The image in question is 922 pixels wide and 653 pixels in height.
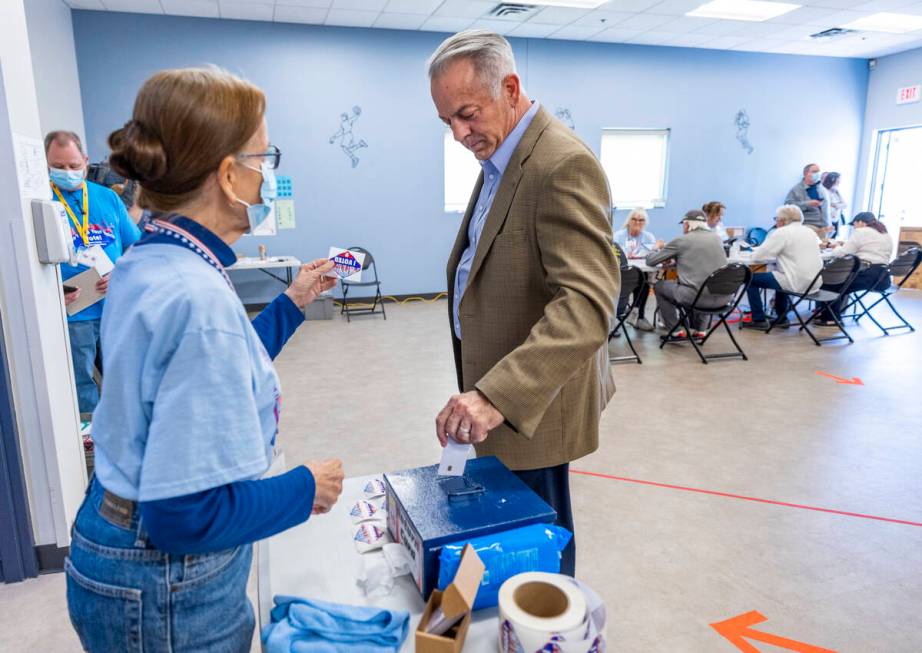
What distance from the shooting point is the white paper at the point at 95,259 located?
2.73 m

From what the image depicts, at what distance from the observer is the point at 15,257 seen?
1972 millimetres

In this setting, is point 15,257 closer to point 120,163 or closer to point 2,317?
point 2,317

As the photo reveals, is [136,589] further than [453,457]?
No

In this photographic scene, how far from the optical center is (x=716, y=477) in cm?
302

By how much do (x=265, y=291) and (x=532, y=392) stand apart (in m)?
6.62

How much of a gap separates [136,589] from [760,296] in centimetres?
678

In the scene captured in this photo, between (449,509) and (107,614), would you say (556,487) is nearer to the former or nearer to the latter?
(449,509)

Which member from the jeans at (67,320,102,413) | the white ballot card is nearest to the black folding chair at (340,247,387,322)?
the jeans at (67,320,102,413)

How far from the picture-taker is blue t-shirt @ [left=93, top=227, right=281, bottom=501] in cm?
69

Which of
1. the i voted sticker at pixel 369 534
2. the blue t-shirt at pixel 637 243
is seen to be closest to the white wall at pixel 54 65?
the i voted sticker at pixel 369 534

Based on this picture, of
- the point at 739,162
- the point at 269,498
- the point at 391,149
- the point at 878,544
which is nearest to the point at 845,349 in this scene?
the point at 878,544

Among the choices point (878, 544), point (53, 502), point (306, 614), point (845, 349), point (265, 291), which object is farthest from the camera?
point (265, 291)

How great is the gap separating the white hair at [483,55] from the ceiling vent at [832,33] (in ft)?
27.6

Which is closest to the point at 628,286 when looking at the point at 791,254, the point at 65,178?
the point at 791,254
